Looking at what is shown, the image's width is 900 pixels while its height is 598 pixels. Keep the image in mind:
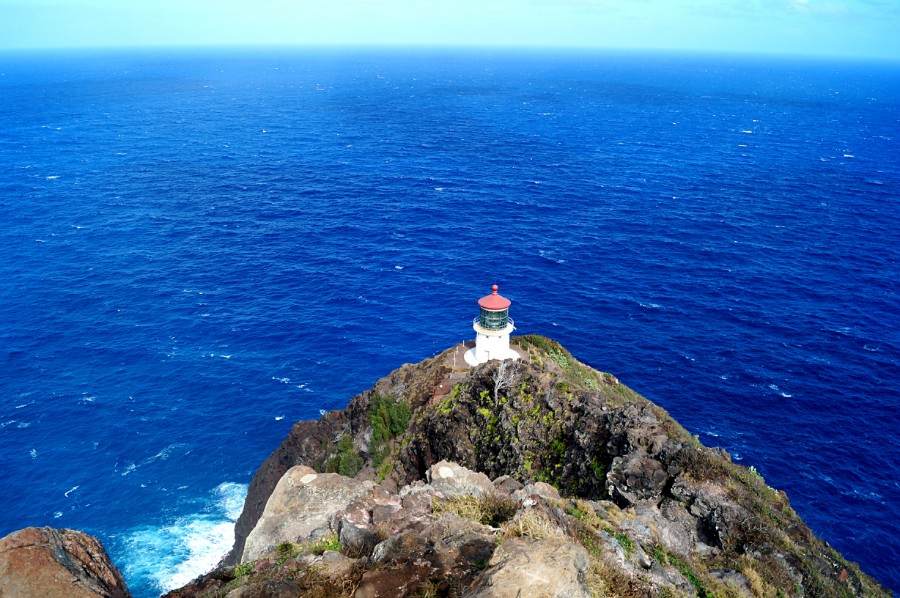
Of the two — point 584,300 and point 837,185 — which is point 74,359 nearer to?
point 584,300

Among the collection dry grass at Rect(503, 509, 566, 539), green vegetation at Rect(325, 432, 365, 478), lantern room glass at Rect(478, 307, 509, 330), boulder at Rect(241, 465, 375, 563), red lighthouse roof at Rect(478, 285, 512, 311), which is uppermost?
dry grass at Rect(503, 509, 566, 539)

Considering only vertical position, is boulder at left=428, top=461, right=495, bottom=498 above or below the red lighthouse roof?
below

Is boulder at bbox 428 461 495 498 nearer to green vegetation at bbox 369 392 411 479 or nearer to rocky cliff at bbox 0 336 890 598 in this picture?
rocky cliff at bbox 0 336 890 598

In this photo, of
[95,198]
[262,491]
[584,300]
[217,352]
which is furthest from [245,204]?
[262,491]

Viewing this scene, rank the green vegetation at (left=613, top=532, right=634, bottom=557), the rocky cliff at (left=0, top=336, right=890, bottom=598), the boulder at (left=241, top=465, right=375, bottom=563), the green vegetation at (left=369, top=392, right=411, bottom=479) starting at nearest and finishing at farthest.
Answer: the rocky cliff at (left=0, top=336, right=890, bottom=598), the green vegetation at (left=613, top=532, right=634, bottom=557), the boulder at (left=241, top=465, right=375, bottom=563), the green vegetation at (left=369, top=392, right=411, bottom=479)

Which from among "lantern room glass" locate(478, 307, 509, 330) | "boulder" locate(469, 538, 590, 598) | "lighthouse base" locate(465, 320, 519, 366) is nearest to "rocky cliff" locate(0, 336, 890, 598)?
"boulder" locate(469, 538, 590, 598)

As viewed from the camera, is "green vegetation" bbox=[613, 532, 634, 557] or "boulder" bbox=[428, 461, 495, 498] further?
"boulder" bbox=[428, 461, 495, 498]

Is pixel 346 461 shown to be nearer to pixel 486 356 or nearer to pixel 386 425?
pixel 386 425
